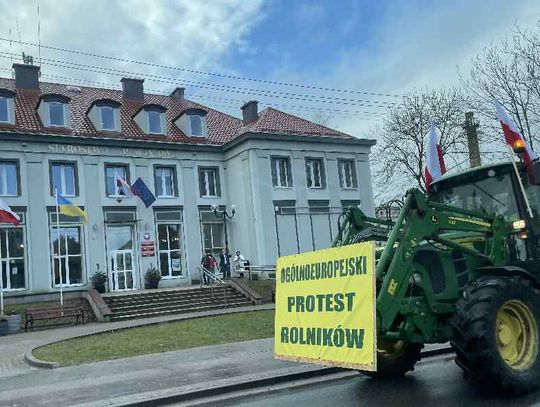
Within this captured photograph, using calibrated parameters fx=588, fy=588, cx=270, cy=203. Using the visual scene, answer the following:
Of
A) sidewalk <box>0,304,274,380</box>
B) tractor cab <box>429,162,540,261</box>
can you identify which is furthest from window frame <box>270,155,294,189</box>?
tractor cab <box>429,162,540,261</box>

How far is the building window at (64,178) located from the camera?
29500mm

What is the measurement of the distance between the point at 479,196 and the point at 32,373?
346 inches

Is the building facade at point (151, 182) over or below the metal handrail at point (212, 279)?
over

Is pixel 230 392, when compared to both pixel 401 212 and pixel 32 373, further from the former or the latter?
pixel 32 373

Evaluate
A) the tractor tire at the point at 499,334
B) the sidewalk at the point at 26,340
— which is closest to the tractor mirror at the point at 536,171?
the tractor tire at the point at 499,334

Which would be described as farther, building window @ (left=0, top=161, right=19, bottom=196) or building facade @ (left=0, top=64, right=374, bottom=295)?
building facade @ (left=0, top=64, right=374, bottom=295)

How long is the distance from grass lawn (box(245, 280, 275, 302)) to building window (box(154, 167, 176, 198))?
6.85 metres

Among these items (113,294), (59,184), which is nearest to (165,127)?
(59,184)

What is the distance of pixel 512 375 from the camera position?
663cm

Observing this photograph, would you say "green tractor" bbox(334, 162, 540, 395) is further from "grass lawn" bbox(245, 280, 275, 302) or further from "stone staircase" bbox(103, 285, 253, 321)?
"grass lawn" bbox(245, 280, 275, 302)

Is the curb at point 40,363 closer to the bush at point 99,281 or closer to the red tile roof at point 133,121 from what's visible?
the bush at point 99,281

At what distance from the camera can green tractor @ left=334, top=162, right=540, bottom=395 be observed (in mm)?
6586

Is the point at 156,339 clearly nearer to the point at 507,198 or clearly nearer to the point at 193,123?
the point at 507,198

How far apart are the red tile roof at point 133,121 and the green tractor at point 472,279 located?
83.4 feet
